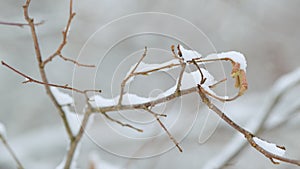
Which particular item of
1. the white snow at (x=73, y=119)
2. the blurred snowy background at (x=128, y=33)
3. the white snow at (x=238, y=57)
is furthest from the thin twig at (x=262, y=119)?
the blurred snowy background at (x=128, y=33)

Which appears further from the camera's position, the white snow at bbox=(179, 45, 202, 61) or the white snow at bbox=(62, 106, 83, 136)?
the white snow at bbox=(62, 106, 83, 136)

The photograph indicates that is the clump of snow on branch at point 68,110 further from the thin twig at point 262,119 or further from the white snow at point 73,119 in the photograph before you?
the thin twig at point 262,119

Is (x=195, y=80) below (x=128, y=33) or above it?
below

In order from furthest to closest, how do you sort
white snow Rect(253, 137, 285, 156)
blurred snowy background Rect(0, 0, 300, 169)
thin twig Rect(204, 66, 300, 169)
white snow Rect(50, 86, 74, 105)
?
blurred snowy background Rect(0, 0, 300, 169), thin twig Rect(204, 66, 300, 169), white snow Rect(50, 86, 74, 105), white snow Rect(253, 137, 285, 156)

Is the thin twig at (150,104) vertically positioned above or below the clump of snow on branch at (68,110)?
below

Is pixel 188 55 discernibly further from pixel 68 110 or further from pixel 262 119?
pixel 262 119

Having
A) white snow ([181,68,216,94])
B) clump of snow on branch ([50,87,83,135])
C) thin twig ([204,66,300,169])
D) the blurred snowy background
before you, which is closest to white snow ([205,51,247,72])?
white snow ([181,68,216,94])

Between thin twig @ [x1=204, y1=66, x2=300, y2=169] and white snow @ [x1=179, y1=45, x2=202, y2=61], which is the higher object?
thin twig @ [x1=204, y1=66, x2=300, y2=169]

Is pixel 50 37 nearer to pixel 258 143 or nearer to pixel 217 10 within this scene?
pixel 217 10

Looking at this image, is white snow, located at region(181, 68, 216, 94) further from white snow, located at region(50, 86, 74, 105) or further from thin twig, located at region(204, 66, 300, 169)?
thin twig, located at region(204, 66, 300, 169)

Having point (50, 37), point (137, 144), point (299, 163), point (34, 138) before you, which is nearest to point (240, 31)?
point (137, 144)

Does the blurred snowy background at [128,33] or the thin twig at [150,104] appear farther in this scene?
the blurred snowy background at [128,33]

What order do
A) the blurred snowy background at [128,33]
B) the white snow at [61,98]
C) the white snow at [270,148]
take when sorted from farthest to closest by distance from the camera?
1. the blurred snowy background at [128,33]
2. the white snow at [61,98]
3. the white snow at [270,148]

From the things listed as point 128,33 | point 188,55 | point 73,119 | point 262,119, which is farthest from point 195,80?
point 128,33
